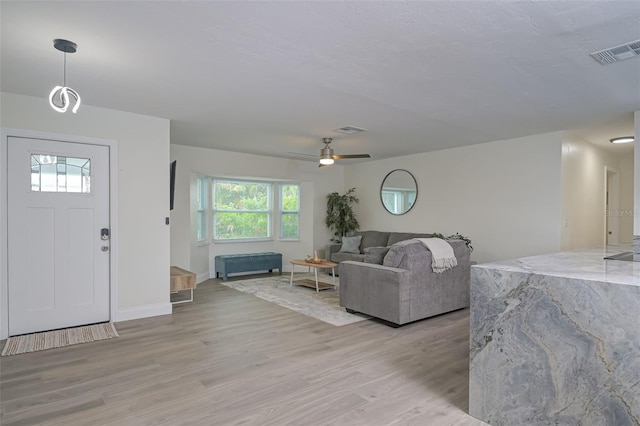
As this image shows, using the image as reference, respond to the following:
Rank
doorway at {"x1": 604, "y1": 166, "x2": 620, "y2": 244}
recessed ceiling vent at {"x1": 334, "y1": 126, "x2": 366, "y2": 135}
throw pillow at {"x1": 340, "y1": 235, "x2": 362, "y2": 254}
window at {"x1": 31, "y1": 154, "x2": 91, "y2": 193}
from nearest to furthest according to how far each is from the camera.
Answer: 1. window at {"x1": 31, "y1": 154, "x2": 91, "y2": 193}
2. recessed ceiling vent at {"x1": 334, "y1": 126, "x2": 366, "y2": 135}
3. doorway at {"x1": 604, "y1": 166, "x2": 620, "y2": 244}
4. throw pillow at {"x1": 340, "y1": 235, "x2": 362, "y2": 254}

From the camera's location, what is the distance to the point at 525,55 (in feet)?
8.70

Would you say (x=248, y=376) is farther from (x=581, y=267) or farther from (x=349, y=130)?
(x=349, y=130)

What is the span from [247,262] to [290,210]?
5.68 ft

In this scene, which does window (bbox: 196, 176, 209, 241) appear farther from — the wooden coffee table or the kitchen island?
the kitchen island

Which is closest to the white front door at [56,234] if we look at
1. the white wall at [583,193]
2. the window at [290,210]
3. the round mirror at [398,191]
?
the window at [290,210]

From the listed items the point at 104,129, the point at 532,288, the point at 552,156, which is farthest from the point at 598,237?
the point at 104,129

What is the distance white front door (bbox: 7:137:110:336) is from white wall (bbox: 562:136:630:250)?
6.04 m

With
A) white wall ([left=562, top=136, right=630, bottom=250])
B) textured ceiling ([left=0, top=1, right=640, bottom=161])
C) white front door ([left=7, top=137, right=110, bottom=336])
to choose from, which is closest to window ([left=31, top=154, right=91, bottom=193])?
white front door ([left=7, top=137, right=110, bottom=336])

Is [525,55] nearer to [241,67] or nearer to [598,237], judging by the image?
[241,67]

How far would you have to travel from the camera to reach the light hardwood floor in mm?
2262

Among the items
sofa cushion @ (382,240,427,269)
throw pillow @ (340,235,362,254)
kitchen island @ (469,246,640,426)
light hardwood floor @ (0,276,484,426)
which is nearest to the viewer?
kitchen island @ (469,246,640,426)

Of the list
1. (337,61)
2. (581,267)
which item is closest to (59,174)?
(337,61)

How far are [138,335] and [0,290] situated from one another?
1.38 metres

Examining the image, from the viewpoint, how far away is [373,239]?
25.0 feet
